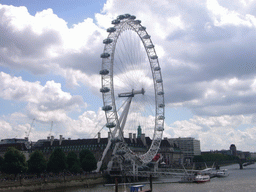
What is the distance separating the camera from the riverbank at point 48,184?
49.6m

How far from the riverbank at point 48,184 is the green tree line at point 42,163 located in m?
4.87

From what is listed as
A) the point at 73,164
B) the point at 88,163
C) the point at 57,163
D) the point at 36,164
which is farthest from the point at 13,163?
the point at 88,163

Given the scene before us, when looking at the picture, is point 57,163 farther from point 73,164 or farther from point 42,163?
point 73,164

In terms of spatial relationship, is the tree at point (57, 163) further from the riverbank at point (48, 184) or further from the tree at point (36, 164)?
the riverbank at point (48, 184)

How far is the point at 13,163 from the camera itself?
184 ft

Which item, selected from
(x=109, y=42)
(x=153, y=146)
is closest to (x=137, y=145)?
(x=153, y=146)

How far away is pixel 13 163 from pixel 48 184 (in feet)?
22.4

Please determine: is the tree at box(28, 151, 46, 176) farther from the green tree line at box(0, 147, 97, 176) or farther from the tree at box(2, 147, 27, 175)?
the tree at box(2, 147, 27, 175)

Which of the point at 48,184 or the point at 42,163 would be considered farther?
the point at 42,163

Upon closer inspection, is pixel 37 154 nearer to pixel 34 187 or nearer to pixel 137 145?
pixel 34 187

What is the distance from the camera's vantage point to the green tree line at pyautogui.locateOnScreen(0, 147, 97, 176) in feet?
186

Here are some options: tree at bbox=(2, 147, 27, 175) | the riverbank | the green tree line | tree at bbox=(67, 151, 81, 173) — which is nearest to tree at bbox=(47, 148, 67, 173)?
the green tree line

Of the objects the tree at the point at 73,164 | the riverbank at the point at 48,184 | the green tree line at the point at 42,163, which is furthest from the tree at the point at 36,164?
the tree at the point at 73,164

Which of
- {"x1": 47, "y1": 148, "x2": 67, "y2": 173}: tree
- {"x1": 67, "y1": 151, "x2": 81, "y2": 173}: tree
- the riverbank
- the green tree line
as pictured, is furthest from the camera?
{"x1": 67, "y1": 151, "x2": 81, "y2": 173}: tree
